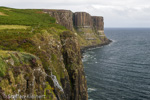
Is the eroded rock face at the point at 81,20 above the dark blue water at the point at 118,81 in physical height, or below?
above

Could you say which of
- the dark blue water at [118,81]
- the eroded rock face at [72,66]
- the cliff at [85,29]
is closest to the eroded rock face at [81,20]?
the cliff at [85,29]

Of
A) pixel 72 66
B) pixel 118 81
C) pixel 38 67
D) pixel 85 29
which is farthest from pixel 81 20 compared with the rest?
pixel 38 67

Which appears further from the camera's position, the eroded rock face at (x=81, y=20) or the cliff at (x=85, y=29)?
the eroded rock face at (x=81, y=20)

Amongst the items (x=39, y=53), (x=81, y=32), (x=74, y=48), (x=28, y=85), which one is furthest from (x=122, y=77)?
(x=81, y=32)

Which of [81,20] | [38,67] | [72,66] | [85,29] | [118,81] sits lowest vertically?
[118,81]

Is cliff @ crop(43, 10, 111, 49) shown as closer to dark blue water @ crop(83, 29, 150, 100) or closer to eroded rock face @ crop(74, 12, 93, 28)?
eroded rock face @ crop(74, 12, 93, 28)

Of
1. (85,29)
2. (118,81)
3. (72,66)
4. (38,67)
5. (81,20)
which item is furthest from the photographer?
(85,29)

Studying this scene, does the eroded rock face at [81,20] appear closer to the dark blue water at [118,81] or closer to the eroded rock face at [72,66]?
the dark blue water at [118,81]

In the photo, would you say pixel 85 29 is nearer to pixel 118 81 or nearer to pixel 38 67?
pixel 118 81

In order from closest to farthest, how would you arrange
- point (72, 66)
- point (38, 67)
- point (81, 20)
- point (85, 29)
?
1. point (38, 67)
2. point (72, 66)
3. point (81, 20)
4. point (85, 29)

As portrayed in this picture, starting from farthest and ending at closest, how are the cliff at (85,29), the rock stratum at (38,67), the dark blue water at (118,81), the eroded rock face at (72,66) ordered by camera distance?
the cliff at (85,29) < the dark blue water at (118,81) < the eroded rock face at (72,66) < the rock stratum at (38,67)

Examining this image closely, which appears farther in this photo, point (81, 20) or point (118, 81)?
point (81, 20)

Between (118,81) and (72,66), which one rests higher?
(72,66)

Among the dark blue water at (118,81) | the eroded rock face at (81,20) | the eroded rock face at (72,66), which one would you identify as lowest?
the dark blue water at (118,81)
